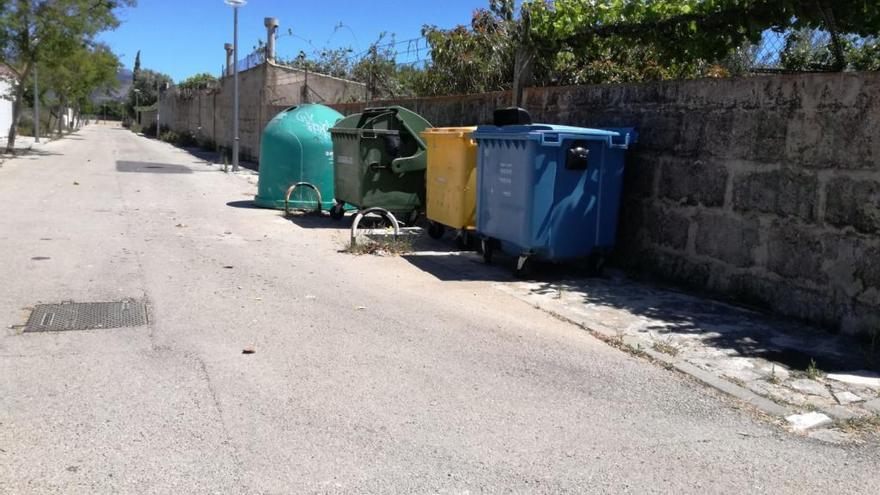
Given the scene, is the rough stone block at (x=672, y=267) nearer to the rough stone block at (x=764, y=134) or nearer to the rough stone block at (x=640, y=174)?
the rough stone block at (x=640, y=174)

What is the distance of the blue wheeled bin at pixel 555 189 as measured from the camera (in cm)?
724

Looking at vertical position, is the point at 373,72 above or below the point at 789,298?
above

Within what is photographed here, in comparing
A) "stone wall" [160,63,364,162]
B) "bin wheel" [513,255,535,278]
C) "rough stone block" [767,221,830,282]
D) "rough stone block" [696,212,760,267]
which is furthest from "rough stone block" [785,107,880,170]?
"stone wall" [160,63,364,162]

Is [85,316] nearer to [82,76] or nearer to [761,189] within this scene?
[761,189]

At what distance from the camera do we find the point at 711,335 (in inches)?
227

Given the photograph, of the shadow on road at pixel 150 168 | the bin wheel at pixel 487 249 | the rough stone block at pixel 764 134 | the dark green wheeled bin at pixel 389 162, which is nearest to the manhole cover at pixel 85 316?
the bin wheel at pixel 487 249

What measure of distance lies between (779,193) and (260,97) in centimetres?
2169

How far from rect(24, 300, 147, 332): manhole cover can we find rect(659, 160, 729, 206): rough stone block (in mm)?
5126

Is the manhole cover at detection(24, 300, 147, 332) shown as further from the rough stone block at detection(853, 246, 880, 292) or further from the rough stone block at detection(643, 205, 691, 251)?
the rough stone block at detection(853, 246, 880, 292)

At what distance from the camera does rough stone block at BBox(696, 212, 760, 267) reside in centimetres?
662

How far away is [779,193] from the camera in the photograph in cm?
630

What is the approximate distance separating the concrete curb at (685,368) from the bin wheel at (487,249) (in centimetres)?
163

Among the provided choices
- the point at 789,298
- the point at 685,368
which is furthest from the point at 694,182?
the point at 685,368

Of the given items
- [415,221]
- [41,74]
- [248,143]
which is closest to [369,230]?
[415,221]
